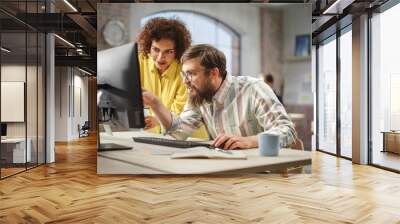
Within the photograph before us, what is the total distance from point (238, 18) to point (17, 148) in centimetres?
426

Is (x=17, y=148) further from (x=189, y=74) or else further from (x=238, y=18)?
(x=238, y=18)

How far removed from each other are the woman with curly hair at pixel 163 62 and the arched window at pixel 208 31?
111 millimetres

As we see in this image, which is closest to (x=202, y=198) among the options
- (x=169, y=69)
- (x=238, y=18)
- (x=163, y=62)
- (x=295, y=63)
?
(x=169, y=69)

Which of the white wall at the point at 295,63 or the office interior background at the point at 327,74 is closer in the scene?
the white wall at the point at 295,63

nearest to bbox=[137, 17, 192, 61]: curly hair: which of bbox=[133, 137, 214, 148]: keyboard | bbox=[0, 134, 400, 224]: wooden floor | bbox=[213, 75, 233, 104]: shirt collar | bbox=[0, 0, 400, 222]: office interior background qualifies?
bbox=[0, 0, 400, 222]: office interior background

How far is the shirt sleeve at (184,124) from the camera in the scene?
6.12 m

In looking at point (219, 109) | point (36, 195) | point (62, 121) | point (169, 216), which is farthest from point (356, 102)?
point (62, 121)

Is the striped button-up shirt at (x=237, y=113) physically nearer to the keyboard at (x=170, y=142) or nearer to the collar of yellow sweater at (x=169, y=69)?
the keyboard at (x=170, y=142)

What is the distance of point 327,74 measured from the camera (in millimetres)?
9891

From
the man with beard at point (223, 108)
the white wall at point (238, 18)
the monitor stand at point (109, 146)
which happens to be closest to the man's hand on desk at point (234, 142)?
the man with beard at point (223, 108)

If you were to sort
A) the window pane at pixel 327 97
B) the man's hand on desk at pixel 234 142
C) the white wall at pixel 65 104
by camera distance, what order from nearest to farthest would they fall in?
1. the man's hand on desk at pixel 234 142
2. the window pane at pixel 327 97
3. the white wall at pixel 65 104

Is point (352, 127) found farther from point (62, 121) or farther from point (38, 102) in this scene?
point (62, 121)

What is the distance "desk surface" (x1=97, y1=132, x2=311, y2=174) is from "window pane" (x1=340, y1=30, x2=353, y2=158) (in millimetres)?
2738

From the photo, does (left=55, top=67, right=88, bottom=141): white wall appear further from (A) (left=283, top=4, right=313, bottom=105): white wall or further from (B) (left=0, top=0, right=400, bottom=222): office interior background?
(A) (left=283, top=4, right=313, bottom=105): white wall
